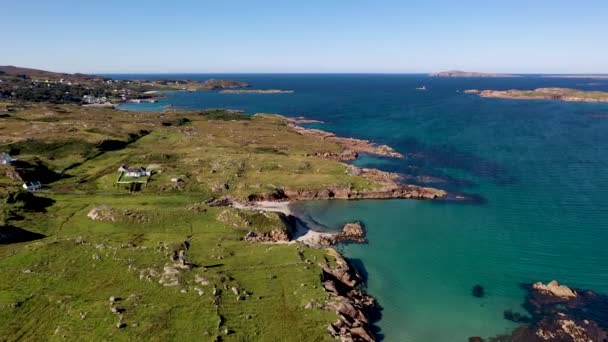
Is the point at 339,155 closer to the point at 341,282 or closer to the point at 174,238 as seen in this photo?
the point at 174,238

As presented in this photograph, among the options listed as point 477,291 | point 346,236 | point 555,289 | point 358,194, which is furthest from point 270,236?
Answer: point 555,289

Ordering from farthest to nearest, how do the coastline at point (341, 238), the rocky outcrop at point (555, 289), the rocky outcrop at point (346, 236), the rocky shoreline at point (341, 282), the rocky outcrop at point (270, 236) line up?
the rocky outcrop at point (346, 236) < the rocky outcrop at point (270, 236) < the rocky outcrop at point (555, 289) < the coastline at point (341, 238) < the rocky shoreline at point (341, 282)

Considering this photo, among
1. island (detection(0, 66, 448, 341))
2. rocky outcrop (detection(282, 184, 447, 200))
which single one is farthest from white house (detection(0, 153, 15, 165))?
rocky outcrop (detection(282, 184, 447, 200))

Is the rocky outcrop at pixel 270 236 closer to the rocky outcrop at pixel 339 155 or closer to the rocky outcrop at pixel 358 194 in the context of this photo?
the rocky outcrop at pixel 358 194

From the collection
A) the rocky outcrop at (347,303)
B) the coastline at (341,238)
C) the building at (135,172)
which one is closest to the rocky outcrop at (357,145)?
the coastline at (341,238)

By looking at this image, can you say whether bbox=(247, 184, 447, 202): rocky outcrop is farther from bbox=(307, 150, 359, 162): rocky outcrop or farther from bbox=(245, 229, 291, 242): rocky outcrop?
bbox=(307, 150, 359, 162): rocky outcrop

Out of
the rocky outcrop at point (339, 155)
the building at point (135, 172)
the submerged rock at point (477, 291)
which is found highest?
the building at point (135, 172)
